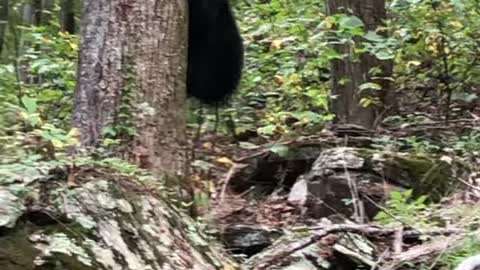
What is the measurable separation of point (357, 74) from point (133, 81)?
3.13 metres

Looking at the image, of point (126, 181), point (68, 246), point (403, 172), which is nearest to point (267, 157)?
point (403, 172)

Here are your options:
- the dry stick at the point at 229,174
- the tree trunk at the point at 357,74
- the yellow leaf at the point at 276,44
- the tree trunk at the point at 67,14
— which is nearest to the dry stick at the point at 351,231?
the dry stick at the point at 229,174

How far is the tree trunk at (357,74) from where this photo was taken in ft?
20.3

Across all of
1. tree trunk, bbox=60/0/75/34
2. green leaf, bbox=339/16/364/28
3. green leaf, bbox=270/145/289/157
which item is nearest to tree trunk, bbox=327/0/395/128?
green leaf, bbox=339/16/364/28

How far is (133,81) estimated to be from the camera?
3.45 meters

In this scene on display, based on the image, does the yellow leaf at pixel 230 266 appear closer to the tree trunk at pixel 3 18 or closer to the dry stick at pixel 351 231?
the dry stick at pixel 351 231

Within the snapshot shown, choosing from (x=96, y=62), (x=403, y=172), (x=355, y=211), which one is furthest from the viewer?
(x=403, y=172)

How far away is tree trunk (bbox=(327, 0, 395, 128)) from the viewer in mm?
6184

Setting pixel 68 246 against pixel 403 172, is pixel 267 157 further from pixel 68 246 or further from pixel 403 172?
pixel 68 246

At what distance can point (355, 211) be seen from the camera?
4.42 m

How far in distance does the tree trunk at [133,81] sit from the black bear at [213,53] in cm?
93

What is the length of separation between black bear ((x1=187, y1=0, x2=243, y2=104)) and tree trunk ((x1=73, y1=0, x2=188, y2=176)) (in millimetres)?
929

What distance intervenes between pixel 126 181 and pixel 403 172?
95.7 inches

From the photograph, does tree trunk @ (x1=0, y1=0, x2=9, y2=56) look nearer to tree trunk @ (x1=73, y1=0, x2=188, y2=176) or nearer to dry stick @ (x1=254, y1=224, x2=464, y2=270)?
tree trunk @ (x1=73, y1=0, x2=188, y2=176)
